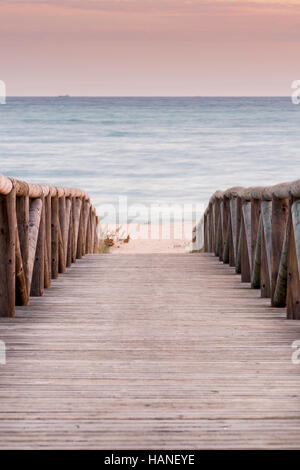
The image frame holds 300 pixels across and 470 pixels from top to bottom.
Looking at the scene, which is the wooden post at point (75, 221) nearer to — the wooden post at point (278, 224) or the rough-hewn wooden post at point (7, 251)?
the wooden post at point (278, 224)

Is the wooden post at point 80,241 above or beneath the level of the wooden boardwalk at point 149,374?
above

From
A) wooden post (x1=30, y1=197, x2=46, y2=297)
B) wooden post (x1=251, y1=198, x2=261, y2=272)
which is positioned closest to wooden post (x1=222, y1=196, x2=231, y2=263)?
wooden post (x1=251, y1=198, x2=261, y2=272)

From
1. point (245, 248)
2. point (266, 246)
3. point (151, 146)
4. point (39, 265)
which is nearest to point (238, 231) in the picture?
point (245, 248)

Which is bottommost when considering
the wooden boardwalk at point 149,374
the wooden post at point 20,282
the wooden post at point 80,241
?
the wooden boardwalk at point 149,374

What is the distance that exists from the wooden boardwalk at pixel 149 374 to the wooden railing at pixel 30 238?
19cm

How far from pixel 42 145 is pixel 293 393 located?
50.3m

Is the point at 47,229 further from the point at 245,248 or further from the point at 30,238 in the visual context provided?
the point at 245,248

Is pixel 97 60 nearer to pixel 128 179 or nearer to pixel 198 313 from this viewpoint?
pixel 128 179

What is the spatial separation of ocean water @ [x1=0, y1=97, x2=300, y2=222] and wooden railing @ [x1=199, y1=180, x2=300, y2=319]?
77.4 feet

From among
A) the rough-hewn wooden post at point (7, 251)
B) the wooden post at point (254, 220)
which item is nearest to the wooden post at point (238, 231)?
the wooden post at point (254, 220)

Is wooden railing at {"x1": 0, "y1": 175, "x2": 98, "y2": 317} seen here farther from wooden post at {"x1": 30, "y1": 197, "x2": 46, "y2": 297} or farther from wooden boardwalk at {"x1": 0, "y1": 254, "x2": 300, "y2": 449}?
wooden boardwalk at {"x1": 0, "y1": 254, "x2": 300, "y2": 449}

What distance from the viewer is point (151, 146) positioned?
177ft

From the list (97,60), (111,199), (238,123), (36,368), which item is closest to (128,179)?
(111,199)

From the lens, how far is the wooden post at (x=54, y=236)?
727 cm
